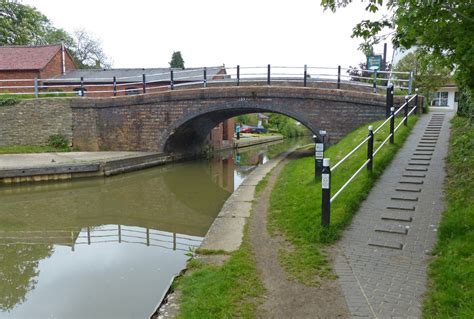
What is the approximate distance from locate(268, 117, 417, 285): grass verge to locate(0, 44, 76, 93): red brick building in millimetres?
23139

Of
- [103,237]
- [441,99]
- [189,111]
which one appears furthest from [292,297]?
[441,99]

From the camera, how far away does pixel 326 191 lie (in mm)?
5328

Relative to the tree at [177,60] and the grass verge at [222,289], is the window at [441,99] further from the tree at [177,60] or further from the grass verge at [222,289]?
the tree at [177,60]

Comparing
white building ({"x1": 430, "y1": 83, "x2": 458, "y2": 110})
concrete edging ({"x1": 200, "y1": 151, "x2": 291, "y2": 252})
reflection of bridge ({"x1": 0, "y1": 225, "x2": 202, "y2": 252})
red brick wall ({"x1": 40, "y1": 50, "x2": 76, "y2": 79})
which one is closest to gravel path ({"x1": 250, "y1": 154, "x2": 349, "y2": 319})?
concrete edging ({"x1": 200, "y1": 151, "x2": 291, "y2": 252})

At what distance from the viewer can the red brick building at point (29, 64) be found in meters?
26.9

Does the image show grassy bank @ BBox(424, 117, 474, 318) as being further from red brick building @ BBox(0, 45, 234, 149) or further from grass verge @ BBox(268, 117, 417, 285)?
red brick building @ BBox(0, 45, 234, 149)

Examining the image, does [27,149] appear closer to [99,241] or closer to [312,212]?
[99,241]

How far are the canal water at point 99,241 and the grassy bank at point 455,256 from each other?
3.16m

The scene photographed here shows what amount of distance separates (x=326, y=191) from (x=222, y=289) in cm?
201

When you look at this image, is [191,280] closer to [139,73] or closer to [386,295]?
[386,295]

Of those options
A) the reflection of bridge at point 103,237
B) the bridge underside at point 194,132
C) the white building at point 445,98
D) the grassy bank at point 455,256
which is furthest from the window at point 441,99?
the reflection of bridge at point 103,237

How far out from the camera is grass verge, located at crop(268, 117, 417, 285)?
4.69 m

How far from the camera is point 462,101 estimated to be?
13.5m

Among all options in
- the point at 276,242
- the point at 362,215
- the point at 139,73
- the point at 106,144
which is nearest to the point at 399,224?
the point at 362,215
